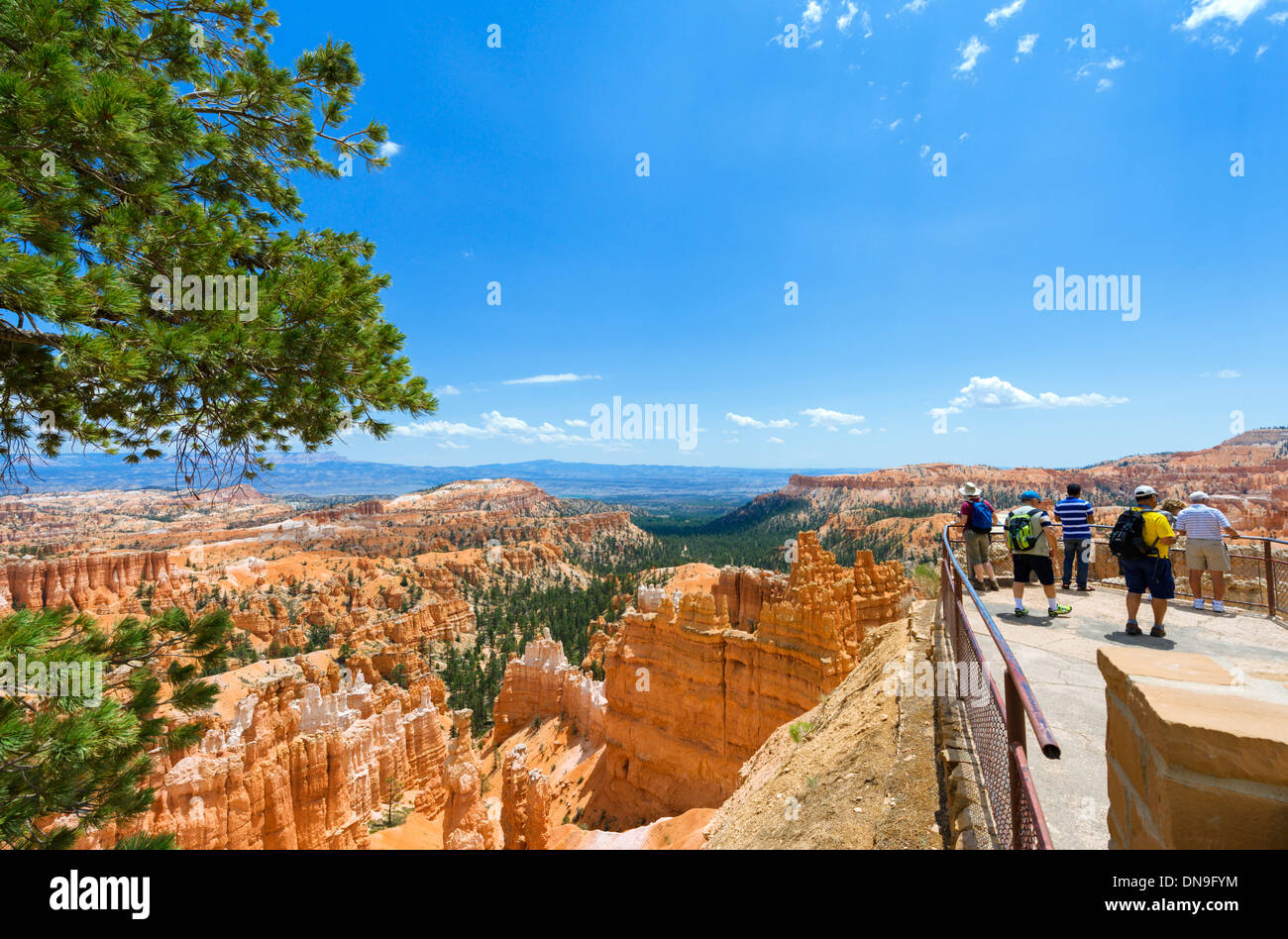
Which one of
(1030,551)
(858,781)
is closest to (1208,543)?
(1030,551)

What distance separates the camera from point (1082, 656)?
6.37 m

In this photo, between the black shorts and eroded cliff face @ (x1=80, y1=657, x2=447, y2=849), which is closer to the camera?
the black shorts

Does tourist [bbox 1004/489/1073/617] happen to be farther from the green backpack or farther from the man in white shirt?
the man in white shirt

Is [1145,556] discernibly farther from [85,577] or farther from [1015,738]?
[85,577]

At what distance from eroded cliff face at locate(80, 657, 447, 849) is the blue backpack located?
1592 cm

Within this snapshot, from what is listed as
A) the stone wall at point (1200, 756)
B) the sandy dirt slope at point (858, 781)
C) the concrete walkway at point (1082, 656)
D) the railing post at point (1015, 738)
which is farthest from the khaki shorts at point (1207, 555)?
the railing post at point (1015, 738)

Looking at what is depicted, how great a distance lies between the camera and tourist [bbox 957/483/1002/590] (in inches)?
352

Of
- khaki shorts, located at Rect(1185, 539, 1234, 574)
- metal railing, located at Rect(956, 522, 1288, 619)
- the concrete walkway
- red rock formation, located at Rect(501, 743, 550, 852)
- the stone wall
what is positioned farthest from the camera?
red rock formation, located at Rect(501, 743, 550, 852)

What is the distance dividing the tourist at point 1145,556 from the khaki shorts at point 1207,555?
2.35 meters

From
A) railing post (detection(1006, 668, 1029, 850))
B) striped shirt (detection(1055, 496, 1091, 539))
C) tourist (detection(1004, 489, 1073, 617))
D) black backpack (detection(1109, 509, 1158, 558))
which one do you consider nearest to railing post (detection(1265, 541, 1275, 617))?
striped shirt (detection(1055, 496, 1091, 539))

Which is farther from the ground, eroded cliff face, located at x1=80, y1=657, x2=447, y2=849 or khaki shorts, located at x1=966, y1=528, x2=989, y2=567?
khaki shorts, located at x1=966, y1=528, x2=989, y2=567
